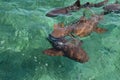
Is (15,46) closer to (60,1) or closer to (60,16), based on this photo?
(60,16)

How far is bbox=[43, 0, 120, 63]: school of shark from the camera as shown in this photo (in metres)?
6.55

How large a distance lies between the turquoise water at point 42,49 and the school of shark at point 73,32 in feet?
0.53

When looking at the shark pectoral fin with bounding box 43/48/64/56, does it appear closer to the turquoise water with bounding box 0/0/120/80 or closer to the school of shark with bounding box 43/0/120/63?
the school of shark with bounding box 43/0/120/63

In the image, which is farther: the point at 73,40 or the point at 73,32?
the point at 73,32

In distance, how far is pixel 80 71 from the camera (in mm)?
6539

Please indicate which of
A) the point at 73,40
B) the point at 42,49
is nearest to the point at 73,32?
the point at 73,40

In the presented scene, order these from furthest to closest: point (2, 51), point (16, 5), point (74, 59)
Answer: point (16, 5) < point (2, 51) < point (74, 59)

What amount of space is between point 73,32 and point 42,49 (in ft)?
3.06

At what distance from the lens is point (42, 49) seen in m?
7.09

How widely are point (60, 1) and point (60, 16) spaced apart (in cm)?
158

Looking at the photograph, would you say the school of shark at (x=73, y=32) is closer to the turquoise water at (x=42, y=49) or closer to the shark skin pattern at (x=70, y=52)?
the shark skin pattern at (x=70, y=52)

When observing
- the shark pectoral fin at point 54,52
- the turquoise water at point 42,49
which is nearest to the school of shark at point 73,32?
the shark pectoral fin at point 54,52

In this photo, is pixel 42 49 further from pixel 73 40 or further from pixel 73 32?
pixel 73 32

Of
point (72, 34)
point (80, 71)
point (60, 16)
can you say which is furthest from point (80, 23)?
point (80, 71)
